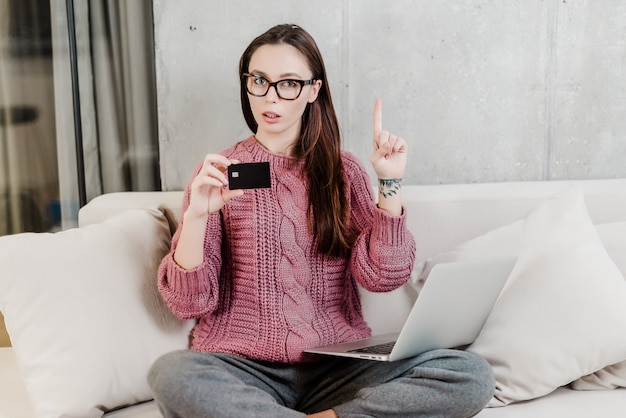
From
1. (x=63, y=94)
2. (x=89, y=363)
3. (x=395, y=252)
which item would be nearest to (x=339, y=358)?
(x=395, y=252)

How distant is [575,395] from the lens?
1.53 metres

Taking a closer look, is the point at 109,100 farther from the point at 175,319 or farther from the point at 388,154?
the point at 388,154

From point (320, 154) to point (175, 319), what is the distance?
0.49 metres

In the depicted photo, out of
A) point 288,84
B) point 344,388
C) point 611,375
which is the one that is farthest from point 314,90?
point 611,375

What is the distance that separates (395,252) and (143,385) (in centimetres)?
59

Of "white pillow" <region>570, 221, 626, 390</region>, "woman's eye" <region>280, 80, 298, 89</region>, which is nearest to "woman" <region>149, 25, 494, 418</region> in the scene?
"woman's eye" <region>280, 80, 298, 89</region>

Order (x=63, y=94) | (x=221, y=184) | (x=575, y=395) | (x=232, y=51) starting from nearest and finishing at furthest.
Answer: (x=221, y=184) < (x=575, y=395) < (x=232, y=51) < (x=63, y=94)

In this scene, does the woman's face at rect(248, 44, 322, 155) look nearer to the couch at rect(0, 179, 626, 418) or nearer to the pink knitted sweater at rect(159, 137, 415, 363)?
the pink knitted sweater at rect(159, 137, 415, 363)

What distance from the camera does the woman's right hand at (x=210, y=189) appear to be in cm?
Answer: 143

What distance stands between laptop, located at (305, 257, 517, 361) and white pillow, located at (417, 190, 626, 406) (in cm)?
7

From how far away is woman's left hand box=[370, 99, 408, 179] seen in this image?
1526 millimetres

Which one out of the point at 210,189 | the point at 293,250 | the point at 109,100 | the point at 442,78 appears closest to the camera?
the point at 210,189

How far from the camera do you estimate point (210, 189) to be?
1.48m

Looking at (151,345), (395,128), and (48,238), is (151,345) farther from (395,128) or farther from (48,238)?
(395,128)
